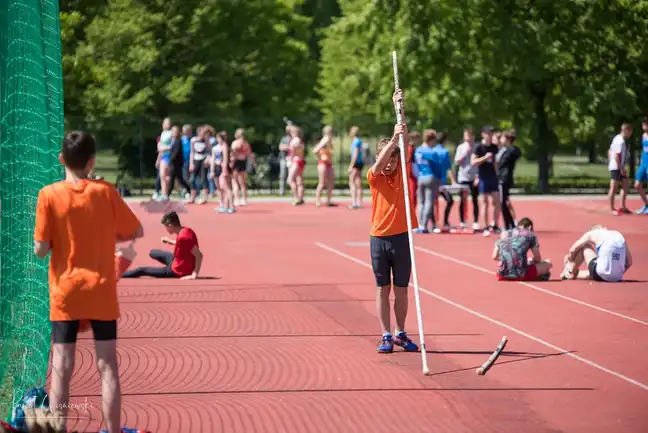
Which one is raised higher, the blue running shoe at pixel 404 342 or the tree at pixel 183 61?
the tree at pixel 183 61

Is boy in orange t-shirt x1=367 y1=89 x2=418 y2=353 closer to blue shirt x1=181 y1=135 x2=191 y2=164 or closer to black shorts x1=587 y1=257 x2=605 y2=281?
black shorts x1=587 y1=257 x2=605 y2=281

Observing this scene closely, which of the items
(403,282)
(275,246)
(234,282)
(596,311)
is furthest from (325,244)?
(403,282)

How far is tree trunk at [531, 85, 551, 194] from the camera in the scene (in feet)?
117

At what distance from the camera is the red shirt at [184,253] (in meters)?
14.5

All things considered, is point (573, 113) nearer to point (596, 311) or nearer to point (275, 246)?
point (275, 246)

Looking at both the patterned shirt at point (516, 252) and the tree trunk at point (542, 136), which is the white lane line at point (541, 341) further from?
the tree trunk at point (542, 136)

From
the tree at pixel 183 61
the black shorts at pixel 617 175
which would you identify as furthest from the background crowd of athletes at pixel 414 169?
the tree at pixel 183 61

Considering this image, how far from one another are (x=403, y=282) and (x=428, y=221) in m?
12.2

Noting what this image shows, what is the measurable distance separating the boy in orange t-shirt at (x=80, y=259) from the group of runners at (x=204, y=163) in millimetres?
19379

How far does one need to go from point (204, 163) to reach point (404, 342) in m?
19.8

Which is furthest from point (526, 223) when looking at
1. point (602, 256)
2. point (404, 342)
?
point (404, 342)

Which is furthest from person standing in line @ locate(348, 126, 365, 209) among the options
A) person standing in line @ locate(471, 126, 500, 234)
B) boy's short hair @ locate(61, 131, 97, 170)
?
boy's short hair @ locate(61, 131, 97, 170)

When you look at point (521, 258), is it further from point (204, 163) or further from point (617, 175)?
point (204, 163)

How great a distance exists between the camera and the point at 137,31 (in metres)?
43.2
